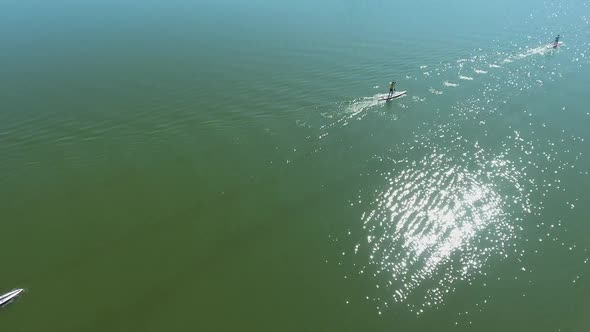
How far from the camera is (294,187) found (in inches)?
730

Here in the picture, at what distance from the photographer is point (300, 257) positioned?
608 inches

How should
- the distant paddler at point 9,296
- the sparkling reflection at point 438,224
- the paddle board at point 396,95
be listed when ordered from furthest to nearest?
1. the paddle board at point 396,95
2. the sparkling reflection at point 438,224
3. the distant paddler at point 9,296

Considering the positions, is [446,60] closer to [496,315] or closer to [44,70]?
[496,315]

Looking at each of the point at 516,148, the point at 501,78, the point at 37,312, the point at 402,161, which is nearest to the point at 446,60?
the point at 501,78

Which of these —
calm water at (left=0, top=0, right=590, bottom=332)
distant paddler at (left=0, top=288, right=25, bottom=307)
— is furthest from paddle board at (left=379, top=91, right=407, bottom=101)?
distant paddler at (left=0, top=288, right=25, bottom=307)

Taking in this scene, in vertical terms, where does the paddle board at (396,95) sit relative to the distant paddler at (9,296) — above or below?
above

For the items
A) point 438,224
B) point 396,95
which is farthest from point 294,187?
point 396,95

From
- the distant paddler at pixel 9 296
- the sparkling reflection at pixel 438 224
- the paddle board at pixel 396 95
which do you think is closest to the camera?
the distant paddler at pixel 9 296

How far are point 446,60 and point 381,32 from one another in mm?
7609

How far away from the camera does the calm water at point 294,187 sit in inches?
544

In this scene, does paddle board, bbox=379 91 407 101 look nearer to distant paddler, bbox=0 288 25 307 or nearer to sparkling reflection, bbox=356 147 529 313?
sparkling reflection, bbox=356 147 529 313

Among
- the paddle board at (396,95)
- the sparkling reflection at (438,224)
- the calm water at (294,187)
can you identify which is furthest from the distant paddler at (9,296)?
the paddle board at (396,95)

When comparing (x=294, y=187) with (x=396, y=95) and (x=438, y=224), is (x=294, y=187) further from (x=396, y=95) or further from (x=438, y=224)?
(x=396, y=95)

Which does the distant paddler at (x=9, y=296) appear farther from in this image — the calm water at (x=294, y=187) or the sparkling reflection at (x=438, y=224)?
the sparkling reflection at (x=438, y=224)
